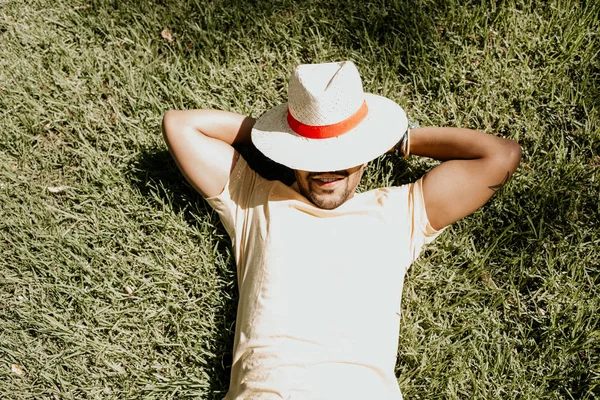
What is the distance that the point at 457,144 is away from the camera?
10.4ft

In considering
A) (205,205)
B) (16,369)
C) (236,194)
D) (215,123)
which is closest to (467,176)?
(236,194)

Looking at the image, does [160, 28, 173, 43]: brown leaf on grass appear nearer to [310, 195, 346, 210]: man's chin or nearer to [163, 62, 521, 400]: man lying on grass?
[163, 62, 521, 400]: man lying on grass

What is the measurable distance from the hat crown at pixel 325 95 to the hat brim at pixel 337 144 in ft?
0.35

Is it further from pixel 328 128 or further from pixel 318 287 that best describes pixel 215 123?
pixel 318 287

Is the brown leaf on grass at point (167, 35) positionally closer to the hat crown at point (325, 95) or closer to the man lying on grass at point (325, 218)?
the man lying on grass at point (325, 218)

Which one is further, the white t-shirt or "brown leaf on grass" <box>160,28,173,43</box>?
"brown leaf on grass" <box>160,28,173,43</box>

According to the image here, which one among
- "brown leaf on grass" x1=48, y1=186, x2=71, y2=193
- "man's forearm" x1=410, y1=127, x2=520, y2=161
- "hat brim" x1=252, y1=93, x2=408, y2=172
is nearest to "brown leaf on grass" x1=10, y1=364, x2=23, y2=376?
"brown leaf on grass" x1=48, y1=186, x2=71, y2=193

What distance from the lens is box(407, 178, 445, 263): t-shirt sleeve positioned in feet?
10.1

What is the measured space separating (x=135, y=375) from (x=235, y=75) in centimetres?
217

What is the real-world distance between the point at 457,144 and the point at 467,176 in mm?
228

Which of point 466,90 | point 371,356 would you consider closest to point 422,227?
point 371,356

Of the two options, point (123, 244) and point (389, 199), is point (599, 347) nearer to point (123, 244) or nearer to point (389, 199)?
point (389, 199)

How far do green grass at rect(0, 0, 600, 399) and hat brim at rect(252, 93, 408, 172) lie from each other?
2.62ft

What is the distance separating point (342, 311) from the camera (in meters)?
2.83
